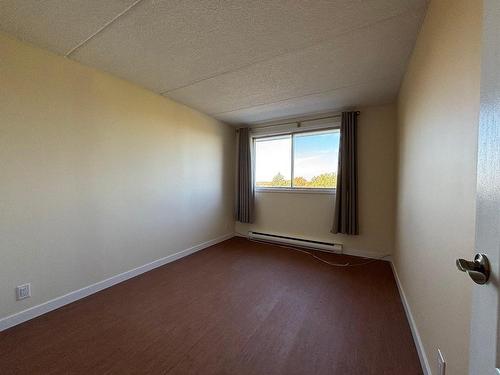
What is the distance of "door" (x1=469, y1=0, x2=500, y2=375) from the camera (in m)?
0.43

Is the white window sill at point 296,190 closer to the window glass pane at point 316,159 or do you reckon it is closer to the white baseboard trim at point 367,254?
the window glass pane at point 316,159

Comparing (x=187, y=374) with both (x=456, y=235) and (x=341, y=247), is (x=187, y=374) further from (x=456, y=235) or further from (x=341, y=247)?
(x=341, y=247)

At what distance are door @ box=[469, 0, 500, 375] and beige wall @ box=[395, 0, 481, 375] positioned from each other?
358 mm

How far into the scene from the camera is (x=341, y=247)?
3256 millimetres

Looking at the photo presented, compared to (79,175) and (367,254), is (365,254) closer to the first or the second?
(367,254)

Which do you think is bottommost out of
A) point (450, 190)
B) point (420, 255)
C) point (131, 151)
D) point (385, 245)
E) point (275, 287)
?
point (275, 287)

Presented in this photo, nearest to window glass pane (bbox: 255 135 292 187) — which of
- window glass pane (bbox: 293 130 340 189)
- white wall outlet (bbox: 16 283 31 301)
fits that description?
window glass pane (bbox: 293 130 340 189)

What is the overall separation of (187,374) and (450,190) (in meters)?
1.72

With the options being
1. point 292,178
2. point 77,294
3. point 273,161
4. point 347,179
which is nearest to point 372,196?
point 347,179

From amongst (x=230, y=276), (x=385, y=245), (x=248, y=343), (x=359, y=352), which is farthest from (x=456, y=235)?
(x=385, y=245)

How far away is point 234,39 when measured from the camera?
5.44 ft

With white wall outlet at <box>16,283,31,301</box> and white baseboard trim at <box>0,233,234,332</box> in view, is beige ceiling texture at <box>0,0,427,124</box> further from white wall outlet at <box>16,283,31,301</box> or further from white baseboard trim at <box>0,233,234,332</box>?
white baseboard trim at <box>0,233,234,332</box>

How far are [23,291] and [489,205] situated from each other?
2.75 meters

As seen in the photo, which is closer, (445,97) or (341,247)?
(445,97)
